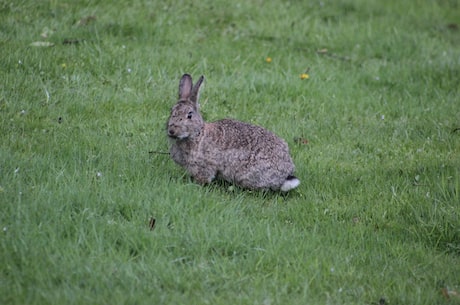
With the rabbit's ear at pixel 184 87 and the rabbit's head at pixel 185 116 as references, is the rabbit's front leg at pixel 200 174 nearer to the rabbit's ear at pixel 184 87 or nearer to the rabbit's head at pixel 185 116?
the rabbit's head at pixel 185 116

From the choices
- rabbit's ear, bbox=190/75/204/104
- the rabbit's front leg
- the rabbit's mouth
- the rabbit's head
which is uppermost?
rabbit's ear, bbox=190/75/204/104

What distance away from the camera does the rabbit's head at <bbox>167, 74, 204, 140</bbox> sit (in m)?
6.77

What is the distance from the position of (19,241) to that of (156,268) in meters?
1.04

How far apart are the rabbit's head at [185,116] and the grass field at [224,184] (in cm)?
42

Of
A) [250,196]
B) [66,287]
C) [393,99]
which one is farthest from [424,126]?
[66,287]

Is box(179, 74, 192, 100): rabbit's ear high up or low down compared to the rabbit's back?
up

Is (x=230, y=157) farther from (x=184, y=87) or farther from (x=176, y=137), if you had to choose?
(x=184, y=87)

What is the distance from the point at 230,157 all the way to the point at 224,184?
0.33m

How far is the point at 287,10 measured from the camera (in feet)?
37.1

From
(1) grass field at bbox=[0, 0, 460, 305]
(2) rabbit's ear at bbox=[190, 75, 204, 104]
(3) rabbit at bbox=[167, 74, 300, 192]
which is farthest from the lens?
(2) rabbit's ear at bbox=[190, 75, 204, 104]

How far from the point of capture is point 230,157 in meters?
7.01

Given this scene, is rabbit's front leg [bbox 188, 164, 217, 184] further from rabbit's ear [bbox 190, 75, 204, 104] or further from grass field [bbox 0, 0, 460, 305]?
rabbit's ear [bbox 190, 75, 204, 104]

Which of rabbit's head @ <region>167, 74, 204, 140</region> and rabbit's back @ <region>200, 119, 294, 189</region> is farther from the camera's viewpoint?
rabbit's back @ <region>200, 119, 294, 189</region>

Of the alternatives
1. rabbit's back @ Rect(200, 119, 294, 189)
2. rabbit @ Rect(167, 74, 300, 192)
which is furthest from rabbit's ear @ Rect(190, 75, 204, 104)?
rabbit's back @ Rect(200, 119, 294, 189)
